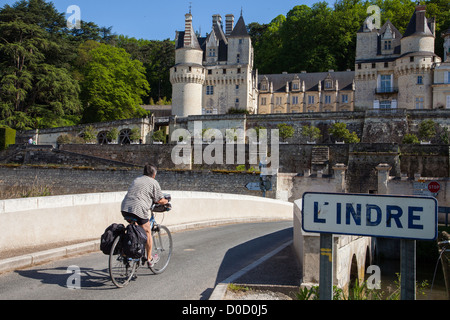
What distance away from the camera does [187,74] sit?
2073 inches

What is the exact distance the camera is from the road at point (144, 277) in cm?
583

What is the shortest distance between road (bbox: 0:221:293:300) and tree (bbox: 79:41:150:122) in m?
47.1

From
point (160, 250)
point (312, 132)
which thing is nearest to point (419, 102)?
point (312, 132)

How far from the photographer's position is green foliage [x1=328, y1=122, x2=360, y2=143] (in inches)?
1603

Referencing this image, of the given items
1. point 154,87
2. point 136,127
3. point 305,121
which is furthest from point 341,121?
point 154,87

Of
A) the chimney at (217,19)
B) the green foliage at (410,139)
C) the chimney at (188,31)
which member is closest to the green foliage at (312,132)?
the green foliage at (410,139)

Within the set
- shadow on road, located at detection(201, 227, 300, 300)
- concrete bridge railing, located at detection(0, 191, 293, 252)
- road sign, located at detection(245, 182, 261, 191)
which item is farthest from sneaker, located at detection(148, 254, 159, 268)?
road sign, located at detection(245, 182, 261, 191)

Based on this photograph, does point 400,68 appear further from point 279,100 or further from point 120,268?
point 120,268

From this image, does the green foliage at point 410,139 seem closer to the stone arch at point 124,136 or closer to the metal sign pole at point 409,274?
the stone arch at point 124,136

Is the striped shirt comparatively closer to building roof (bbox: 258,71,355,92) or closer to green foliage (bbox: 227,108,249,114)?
green foliage (bbox: 227,108,249,114)

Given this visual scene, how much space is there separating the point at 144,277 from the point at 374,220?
4.09 m
